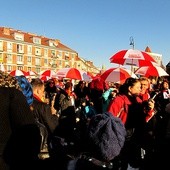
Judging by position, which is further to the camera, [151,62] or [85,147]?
[151,62]

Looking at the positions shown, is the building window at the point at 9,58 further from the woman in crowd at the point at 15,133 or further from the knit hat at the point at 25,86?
the woman in crowd at the point at 15,133

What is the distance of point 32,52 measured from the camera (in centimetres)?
7919

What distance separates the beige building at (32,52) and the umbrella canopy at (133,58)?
6292 cm

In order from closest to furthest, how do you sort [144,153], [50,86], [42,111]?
[144,153], [42,111], [50,86]

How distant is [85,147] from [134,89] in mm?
2251

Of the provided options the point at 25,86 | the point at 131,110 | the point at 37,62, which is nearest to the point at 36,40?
the point at 37,62

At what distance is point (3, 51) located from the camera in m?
71.9

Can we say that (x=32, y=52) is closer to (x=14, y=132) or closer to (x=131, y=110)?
(x=131, y=110)

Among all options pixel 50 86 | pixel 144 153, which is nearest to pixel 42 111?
pixel 144 153

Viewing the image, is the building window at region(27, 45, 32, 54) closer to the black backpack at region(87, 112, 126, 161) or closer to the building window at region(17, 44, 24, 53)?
the building window at region(17, 44, 24, 53)

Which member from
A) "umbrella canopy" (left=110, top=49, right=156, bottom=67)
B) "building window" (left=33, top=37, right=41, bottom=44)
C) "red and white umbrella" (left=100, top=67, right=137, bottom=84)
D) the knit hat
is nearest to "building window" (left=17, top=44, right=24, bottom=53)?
"building window" (left=33, top=37, right=41, bottom=44)

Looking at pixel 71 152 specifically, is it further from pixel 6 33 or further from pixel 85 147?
pixel 6 33

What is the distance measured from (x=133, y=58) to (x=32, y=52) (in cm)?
7281

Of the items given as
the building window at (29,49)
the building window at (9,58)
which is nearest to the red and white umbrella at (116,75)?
the building window at (9,58)
